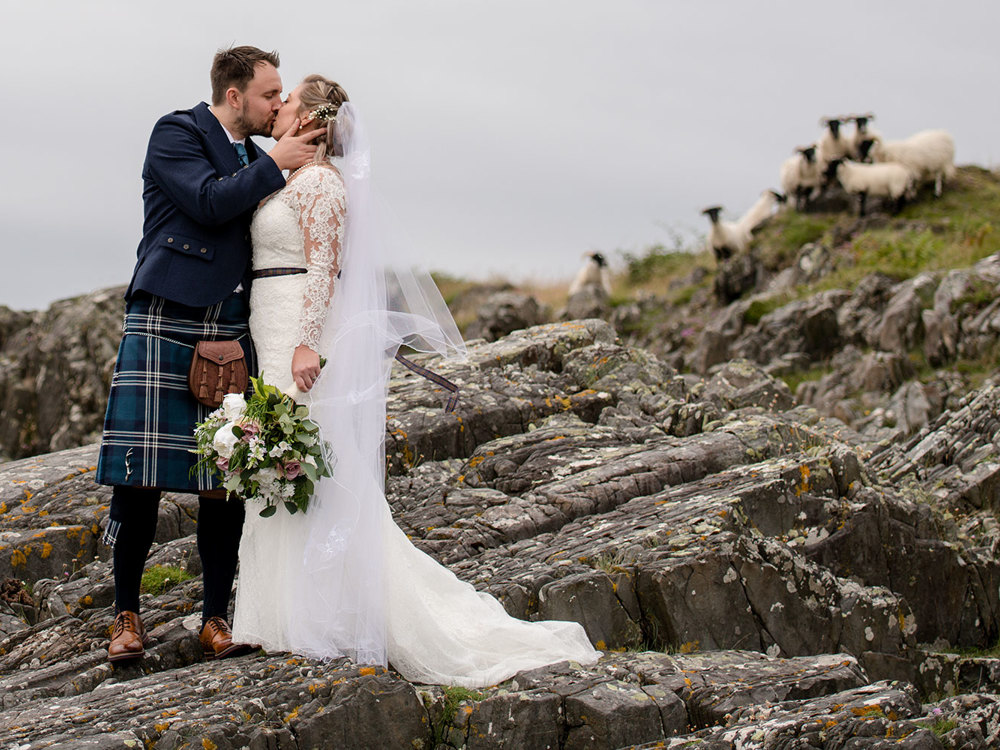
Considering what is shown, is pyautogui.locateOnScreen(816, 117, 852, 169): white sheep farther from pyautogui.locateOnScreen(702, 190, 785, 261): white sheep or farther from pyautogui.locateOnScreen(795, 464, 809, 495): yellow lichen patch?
pyautogui.locateOnScreen(795, 464, 809, 495): yellow lichen patch

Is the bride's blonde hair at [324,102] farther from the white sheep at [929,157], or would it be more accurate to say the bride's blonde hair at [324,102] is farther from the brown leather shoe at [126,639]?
the white sheep at [929,157]

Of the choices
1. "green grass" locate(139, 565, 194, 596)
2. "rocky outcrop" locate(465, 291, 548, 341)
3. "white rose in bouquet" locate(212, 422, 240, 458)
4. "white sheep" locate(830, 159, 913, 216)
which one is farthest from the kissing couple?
"white sheep" locate(830, 159, 913, 216)

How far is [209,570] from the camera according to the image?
599 centimetres

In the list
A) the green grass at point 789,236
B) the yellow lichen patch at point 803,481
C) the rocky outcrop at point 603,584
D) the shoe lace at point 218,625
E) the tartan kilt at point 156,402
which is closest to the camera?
the rocky outcrop at point 603,584

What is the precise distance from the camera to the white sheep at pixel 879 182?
102 feet

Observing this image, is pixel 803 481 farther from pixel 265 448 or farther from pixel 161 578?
pixel 161 578

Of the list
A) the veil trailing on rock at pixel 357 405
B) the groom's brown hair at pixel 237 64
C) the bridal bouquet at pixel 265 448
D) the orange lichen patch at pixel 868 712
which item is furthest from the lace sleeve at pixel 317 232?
the orange lichen patch at pixel 868 712

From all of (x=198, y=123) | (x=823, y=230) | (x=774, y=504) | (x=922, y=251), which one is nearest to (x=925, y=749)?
(x=774, y=504)

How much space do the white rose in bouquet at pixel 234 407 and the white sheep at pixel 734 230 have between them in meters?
29.2

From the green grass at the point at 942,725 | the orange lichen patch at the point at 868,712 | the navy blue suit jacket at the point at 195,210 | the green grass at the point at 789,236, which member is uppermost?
the green grass at the point at 789,236

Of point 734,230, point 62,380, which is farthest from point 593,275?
point 62,380

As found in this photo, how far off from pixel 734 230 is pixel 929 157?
629cm

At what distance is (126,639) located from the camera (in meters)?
5.77

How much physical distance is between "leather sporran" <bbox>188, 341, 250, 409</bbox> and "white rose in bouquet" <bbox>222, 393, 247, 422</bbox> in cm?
21
